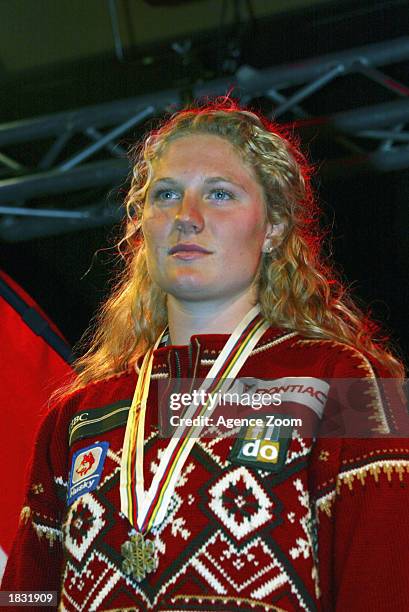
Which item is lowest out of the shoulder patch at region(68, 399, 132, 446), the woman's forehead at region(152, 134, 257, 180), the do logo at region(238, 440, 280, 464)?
the do logo at region(238, 440, 280, 464)

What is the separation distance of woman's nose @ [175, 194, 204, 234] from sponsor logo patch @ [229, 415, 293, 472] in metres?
0.44

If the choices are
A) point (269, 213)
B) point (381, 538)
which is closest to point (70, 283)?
point (269, 213)

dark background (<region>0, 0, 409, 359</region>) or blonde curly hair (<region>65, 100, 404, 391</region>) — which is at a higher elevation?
dark background (<region>0, 0, 409, 359</region>)

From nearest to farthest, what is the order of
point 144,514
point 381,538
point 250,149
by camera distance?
point 381,538 < point 144,514 < point 250,149

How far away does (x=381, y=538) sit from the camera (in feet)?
5.75

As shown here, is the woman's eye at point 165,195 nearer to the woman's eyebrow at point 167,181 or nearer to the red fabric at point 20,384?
the woman's eyebrow at point 167,181

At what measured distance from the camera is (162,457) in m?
1.95

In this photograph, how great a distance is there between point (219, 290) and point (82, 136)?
8.19 feet

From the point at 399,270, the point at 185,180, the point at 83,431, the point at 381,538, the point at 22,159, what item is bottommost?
the point at 381,538

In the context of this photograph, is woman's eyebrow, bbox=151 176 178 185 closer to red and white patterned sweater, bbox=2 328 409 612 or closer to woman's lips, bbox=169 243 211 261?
woman's lips, bbox=169 243 211 261

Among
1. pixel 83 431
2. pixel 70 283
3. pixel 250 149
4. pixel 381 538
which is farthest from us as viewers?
pixel 70 283

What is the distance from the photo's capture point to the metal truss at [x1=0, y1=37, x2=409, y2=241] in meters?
3.75

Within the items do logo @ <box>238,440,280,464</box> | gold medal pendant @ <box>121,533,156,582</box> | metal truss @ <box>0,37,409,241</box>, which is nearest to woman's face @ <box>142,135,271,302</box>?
do logo @ <box>238,440,280,464</box>

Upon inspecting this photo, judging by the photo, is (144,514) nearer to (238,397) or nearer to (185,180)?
(238,397)
